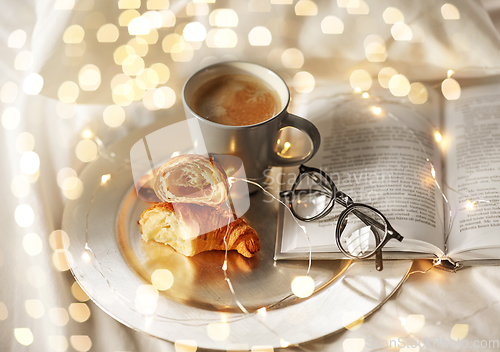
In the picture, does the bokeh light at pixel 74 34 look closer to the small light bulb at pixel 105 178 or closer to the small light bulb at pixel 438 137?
the small light bulb at pixel 105 178

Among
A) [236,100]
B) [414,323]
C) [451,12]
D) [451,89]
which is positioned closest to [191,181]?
[236,100]

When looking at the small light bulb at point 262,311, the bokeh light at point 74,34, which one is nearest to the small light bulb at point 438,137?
the small light bulb at point 262,311

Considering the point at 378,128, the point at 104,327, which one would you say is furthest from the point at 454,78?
the point at 104,327

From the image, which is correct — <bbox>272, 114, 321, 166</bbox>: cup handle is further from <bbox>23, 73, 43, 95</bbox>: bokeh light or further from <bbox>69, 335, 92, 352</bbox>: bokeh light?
→ <bbox>23, 73, 43, 95</bbox>: bokeh light

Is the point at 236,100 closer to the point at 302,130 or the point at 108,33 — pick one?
the point at 302,130

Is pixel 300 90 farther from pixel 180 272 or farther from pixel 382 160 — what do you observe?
pixel 180 272

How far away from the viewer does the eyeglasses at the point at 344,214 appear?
0.59 m

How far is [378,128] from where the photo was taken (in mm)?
762

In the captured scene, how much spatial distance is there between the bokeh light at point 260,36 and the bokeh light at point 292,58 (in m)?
0.05

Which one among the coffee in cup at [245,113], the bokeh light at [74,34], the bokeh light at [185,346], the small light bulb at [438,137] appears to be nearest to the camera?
the bokeh light at [185,346]

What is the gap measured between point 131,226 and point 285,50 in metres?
0.57

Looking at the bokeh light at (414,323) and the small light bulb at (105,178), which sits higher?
the small light bulb at (105,178)

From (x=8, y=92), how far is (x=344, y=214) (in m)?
0.77

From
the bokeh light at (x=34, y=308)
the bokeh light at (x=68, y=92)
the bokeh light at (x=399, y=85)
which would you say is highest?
the bokeh light at (x=68, y=92)
